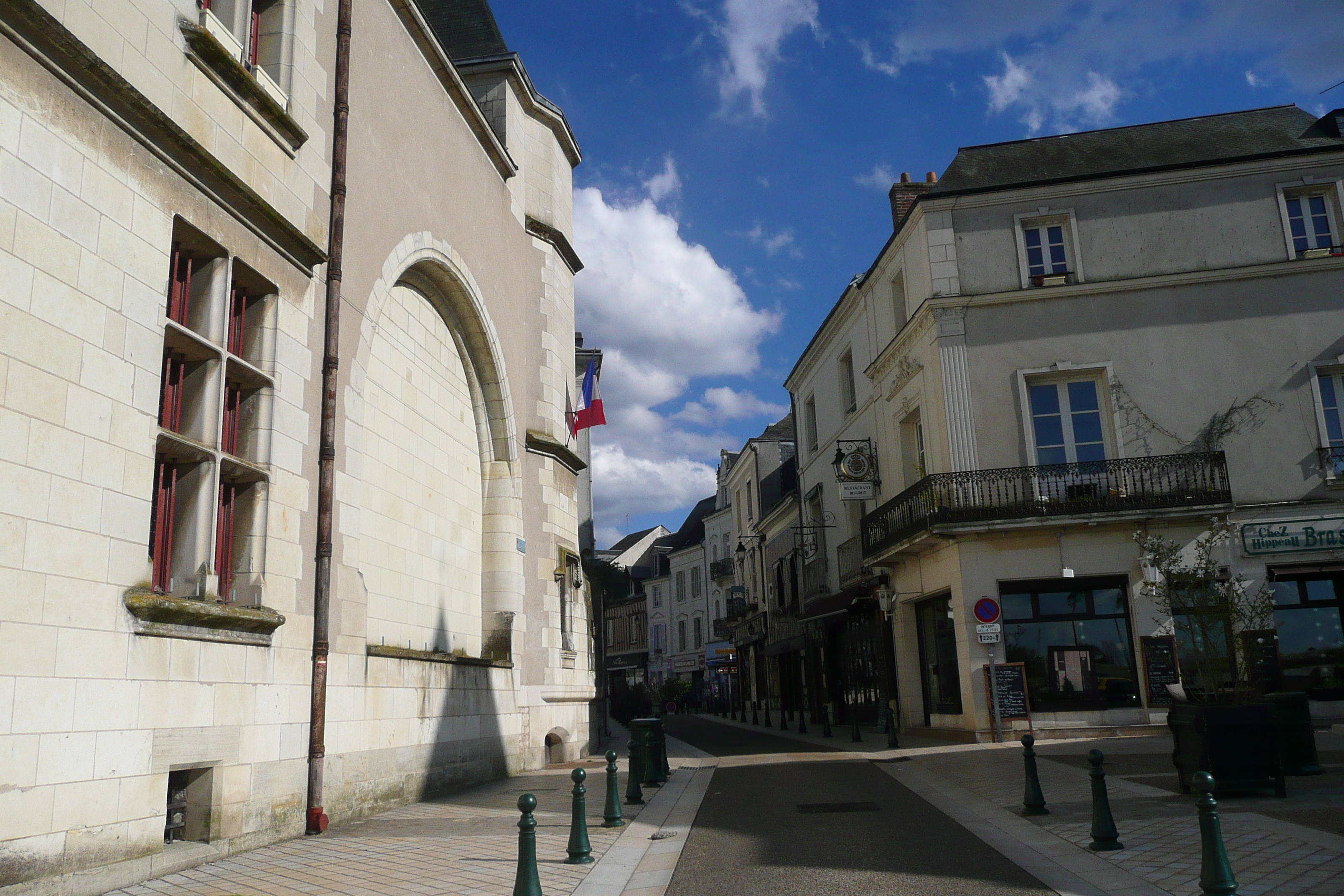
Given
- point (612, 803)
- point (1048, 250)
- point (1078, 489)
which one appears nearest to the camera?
point (612, 803)

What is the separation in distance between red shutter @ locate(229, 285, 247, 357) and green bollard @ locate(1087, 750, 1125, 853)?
7.04 metres

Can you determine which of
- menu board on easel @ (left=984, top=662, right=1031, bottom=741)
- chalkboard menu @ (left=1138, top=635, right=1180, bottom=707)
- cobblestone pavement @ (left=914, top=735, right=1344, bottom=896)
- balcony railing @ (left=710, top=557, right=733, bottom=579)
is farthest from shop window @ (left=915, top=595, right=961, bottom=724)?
balcony railing @ (left=710, top=557, right=733, bottom=579)

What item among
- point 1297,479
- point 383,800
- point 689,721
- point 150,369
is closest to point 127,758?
point 150,369

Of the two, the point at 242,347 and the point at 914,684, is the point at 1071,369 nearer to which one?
the point at 914,684

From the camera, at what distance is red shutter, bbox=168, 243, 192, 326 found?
767 centimetres

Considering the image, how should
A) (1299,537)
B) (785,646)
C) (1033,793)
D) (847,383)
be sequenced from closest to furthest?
1. (1033,793)
2. (1299,537)
3. (847,383)
4. (785,646)

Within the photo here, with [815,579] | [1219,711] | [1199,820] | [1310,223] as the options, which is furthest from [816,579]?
[1199,820]

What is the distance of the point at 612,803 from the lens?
8.95m

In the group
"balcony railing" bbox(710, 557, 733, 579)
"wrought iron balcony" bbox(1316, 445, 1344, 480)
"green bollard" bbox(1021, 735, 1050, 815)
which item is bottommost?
"green bollard" bbox(1021, 735, 1050, 815)

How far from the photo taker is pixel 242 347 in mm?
8633

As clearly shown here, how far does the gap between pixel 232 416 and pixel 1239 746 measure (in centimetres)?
871

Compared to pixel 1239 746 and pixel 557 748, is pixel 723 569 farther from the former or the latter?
pixel 1239 746

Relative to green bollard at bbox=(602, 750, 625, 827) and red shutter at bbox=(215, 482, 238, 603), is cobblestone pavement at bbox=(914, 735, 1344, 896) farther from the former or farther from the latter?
red shutter at bbox=(215, 482, 238, 603)

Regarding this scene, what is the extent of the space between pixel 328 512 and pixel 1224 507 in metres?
Result: 15.1
